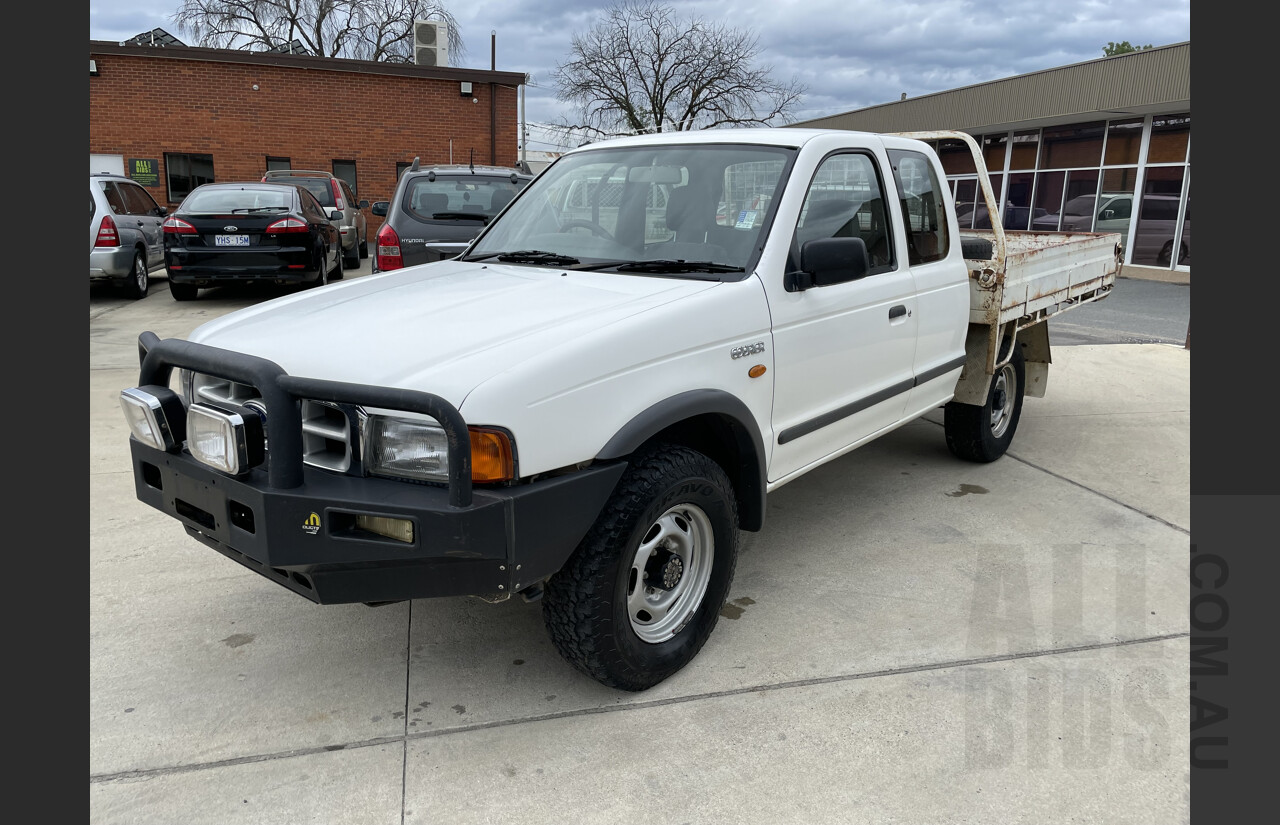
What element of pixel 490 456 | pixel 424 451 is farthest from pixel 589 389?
pixel 424 451

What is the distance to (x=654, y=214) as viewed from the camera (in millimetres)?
3750

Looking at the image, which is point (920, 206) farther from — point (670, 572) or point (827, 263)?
point (670, 572)

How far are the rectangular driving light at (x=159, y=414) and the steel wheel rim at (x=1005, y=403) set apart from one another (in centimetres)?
464

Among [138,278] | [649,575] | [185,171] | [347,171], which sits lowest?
[649,575]

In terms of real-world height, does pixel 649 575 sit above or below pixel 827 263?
below

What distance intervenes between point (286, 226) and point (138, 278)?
293cm

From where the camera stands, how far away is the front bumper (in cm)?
240

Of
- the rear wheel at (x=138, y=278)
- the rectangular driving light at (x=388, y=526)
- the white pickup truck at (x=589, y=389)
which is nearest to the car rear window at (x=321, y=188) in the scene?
the rear wheel at (x=138, y=278)

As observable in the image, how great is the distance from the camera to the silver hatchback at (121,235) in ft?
38.5

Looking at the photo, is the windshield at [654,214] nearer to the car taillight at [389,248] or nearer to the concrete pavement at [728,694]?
the concrete pavement at [728,694]

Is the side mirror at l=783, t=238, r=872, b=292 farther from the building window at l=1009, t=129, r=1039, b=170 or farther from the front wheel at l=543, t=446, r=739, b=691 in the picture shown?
the building window at l=1009, t=129, r=1039, b=170

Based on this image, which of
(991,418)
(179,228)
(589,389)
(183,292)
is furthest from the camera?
(183,292)

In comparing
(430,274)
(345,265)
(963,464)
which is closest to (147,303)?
(345,265)

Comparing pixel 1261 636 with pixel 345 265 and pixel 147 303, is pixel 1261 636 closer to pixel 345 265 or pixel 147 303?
pixel 147 303
